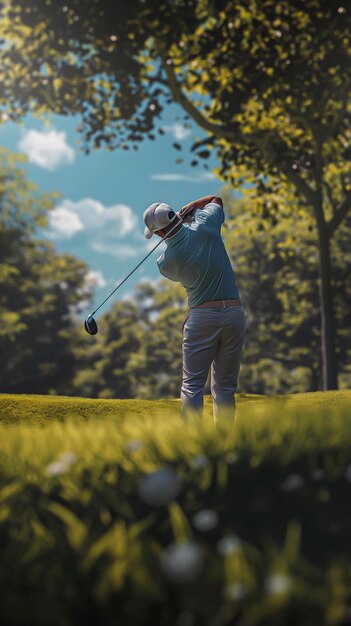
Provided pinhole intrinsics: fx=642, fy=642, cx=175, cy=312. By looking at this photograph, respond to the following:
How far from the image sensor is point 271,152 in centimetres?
1695

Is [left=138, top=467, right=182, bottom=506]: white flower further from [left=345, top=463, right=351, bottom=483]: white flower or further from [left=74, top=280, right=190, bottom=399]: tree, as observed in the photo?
[left=74, top=280, right=190, bottom=399]: tree

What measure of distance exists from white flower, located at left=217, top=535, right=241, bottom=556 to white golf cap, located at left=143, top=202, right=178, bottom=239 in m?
4.55

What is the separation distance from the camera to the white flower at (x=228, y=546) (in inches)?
94.7

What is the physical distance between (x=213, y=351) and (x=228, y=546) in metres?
4.75

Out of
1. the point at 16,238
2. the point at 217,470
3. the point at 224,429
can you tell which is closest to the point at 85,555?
the point at 217,470

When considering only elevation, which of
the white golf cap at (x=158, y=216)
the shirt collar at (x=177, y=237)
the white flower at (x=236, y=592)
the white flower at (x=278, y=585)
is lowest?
the white flower at (x=236, y=592)

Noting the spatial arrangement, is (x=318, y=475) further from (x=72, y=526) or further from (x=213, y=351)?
(x=213, y=351)

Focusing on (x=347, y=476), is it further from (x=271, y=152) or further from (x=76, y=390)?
(x=76, y=390)

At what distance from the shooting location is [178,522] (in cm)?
266

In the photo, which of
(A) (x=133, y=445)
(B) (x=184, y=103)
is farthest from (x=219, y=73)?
(A) (x=133, y=445)

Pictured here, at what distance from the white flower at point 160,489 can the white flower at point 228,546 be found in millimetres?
394

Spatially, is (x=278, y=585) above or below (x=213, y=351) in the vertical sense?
below

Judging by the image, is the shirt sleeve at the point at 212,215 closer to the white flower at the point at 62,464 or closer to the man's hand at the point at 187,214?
the man's hand at the point at 187,214

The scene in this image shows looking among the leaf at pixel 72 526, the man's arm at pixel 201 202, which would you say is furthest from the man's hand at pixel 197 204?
the leaf at pixel 72 526
